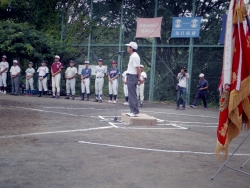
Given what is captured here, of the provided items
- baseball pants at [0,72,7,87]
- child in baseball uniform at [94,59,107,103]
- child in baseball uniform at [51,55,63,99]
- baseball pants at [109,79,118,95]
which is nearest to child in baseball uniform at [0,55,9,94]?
baseball pants at [0,72,7,87]


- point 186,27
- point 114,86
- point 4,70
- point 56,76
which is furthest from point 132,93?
point 4,70

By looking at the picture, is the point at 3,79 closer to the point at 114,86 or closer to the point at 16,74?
the point at 16,74

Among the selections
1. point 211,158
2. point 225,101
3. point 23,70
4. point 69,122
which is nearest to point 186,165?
point 211,158

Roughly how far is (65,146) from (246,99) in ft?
10.6

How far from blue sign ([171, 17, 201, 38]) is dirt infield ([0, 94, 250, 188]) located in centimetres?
1278

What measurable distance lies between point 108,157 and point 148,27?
698 inches

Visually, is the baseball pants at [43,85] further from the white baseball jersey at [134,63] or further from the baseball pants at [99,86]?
the white baseball jersey at [134,63]

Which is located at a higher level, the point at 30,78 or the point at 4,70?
the point at 4,70

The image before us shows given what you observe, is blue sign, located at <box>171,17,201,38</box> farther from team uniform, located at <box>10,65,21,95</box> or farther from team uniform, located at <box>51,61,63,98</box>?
team uniform, located at <box>10,65,21,95</box>

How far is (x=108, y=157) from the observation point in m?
6.03

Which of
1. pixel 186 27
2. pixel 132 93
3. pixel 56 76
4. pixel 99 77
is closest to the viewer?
pixel 132 93

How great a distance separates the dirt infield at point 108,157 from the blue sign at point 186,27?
1278 cm

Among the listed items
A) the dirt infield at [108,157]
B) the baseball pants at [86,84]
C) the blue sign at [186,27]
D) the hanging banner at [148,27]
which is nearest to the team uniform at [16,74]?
the baseball pants at [86,84]

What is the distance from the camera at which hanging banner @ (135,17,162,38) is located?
22.6m
